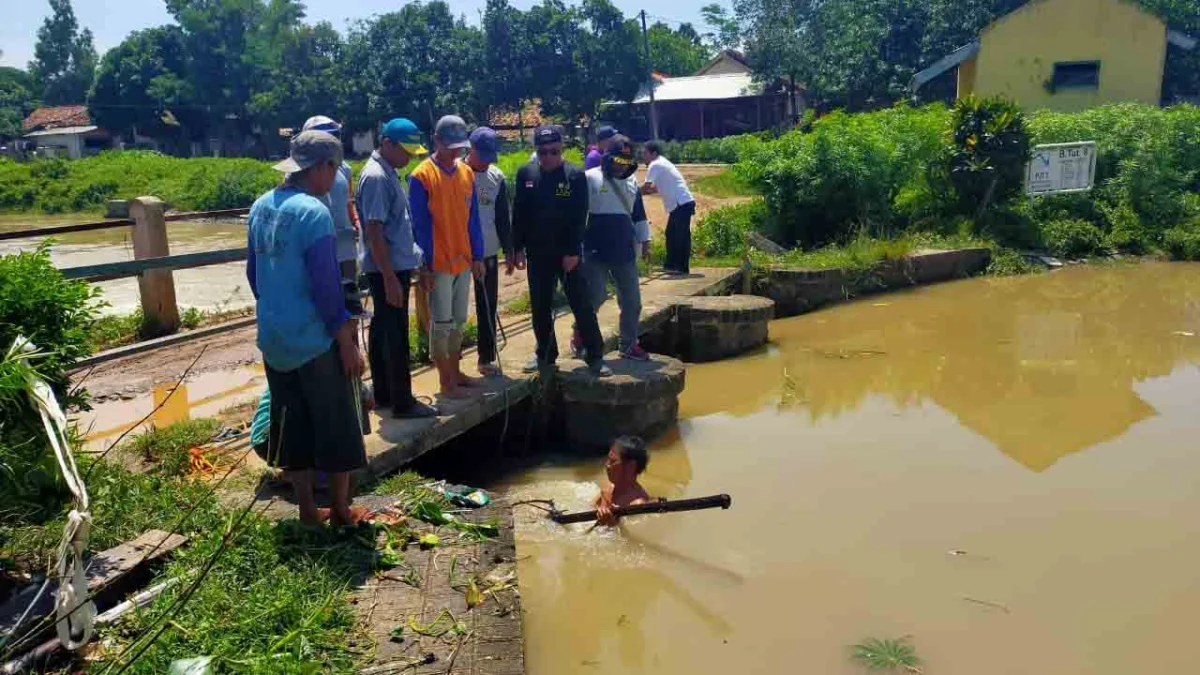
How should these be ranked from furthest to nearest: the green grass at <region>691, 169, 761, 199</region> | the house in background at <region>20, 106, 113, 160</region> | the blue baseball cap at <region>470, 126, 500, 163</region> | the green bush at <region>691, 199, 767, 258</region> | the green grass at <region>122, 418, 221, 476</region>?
the house in background at <region>20, 106, 113, 160</region> < the green grass at <region>691, 169, 761, 199</region> < the green bush at <region>691, 199, 767, 258</region> < the blue baseball cap at <region>470, 126, 500, 163</region> < the green grass at <region>122, 418, 221, 476</region>

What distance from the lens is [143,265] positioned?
7.04 meters

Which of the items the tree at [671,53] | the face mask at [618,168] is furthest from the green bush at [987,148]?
the tree at [671,53]

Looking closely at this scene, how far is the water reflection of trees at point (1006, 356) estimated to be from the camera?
696cm

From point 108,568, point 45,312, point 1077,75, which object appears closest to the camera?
point 108,568

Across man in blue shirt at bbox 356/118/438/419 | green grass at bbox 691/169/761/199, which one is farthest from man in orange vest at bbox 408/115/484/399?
green grass at bbox 691/169/761/199

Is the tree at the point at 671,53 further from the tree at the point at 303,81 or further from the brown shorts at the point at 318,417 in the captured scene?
the brown shorts at the point at 318,417

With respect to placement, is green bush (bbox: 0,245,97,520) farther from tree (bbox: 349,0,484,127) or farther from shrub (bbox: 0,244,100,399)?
tree (bbox: 349,0,484,127)

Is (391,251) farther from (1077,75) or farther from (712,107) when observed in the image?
(712,107)

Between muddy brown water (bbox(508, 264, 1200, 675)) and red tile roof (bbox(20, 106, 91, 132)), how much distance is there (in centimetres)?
5219

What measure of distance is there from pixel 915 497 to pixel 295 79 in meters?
43.2

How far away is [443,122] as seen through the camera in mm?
5145

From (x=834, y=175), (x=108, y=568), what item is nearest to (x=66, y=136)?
(x=834, y=175)

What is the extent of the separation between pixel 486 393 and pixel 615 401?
3.10ft

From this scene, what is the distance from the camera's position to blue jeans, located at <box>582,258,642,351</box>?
21.7ft
